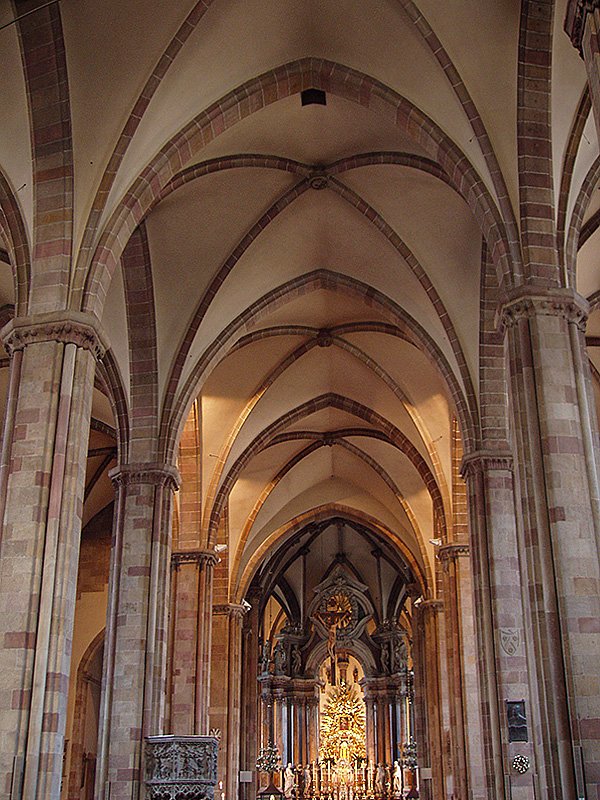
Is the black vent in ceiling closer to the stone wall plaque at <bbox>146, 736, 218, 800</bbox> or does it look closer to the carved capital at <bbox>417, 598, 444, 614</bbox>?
the stone wall plaque at <bbox>146, 736, 218, 800</bbox>

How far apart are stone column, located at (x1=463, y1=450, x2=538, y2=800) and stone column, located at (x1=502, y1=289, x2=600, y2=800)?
12.7ft

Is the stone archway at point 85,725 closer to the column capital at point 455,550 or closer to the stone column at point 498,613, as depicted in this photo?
the column capital at point 455,550

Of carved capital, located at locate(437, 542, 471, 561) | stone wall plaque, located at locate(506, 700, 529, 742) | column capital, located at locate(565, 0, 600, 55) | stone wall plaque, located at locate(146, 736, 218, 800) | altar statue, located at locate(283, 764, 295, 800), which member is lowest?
stone wall plaque, located at locate(146, 736, 218, 800)

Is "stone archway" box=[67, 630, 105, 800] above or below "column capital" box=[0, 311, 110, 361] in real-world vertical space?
below

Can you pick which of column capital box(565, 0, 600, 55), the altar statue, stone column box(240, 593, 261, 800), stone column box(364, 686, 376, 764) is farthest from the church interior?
stone column box(364, 686, 376, 764)

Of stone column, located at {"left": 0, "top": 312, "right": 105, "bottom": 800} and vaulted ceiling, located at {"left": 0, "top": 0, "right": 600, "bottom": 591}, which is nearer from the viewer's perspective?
stone column, located at {"left": 0, "top": 312, "right": 105, "bottom": 800}

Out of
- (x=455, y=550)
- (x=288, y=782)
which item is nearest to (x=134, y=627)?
(x=455, y=550)

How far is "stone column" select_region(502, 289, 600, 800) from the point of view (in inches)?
373

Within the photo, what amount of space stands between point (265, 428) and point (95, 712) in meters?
8.55

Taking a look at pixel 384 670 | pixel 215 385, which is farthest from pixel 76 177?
pixel 384 670

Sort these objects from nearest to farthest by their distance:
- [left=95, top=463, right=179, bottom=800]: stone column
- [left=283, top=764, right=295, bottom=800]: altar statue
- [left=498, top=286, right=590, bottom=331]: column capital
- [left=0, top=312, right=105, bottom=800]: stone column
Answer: [left=0, top=312, right=105, bottom=800]: stone column < [left=498, top=286, right=590, bottom=331]: column capital < [left=95, top=463, right=179, bottom=800]: stone column < [left=283, top=764, right=295, bottom=800]: altar statue

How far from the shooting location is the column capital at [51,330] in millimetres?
11578

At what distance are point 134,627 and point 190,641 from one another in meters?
5.04

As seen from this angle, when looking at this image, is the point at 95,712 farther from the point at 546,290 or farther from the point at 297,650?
the point at 546,290
